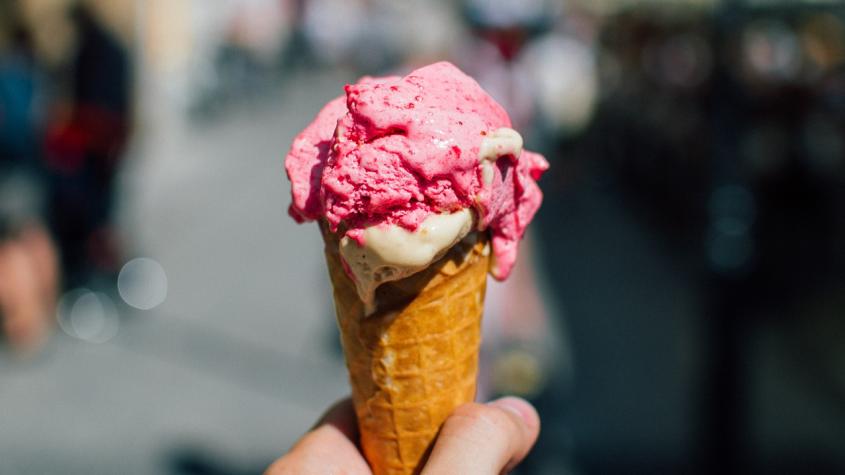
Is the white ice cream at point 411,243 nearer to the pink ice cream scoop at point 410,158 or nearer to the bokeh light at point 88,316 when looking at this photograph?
the pink ice cream scoop at point 410,158

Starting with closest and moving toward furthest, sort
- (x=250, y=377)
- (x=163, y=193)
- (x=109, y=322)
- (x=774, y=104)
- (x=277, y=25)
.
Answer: (x=250, y=377) → (x=109, y=322) → (x=774, y=104) → (x=163, y=193) → (x=277, y=25)

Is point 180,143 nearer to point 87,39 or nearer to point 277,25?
point 87,39

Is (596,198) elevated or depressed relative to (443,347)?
depressed

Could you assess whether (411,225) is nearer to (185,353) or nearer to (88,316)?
(185,353)

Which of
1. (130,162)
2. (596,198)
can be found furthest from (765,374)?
(130,162)

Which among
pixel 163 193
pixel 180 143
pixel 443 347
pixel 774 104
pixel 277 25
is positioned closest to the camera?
pixel 443 347

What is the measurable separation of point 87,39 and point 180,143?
2929 millimetres

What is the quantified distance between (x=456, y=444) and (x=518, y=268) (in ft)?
8.97

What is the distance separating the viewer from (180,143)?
25.3ft

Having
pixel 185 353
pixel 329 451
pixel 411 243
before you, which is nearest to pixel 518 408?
pixel 329 451

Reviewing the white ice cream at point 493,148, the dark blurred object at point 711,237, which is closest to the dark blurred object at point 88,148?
the dark blurred object at point 711,237

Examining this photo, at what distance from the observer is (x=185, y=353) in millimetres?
4480

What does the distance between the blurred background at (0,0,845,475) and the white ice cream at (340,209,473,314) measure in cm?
215

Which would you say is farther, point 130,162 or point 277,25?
point 277,25
